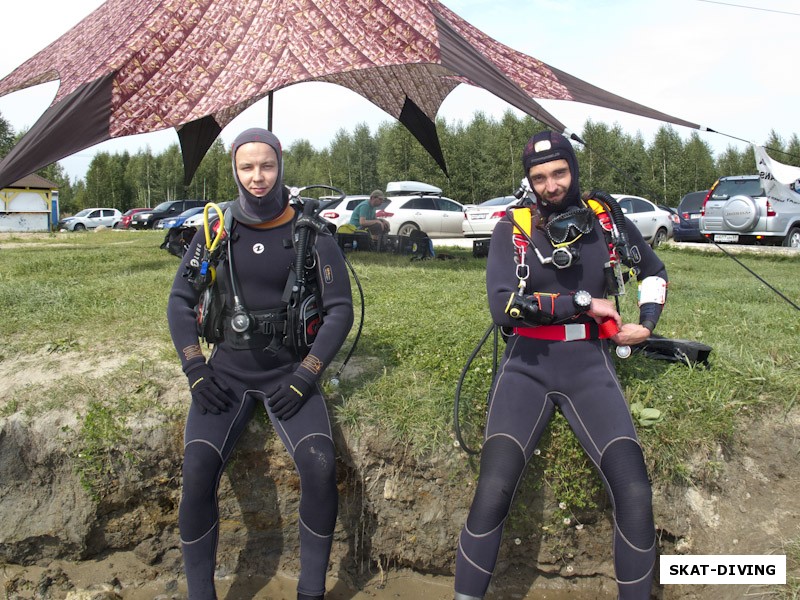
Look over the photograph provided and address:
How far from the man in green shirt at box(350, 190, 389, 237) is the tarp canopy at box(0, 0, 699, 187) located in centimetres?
482

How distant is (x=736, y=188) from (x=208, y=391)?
14441 mm

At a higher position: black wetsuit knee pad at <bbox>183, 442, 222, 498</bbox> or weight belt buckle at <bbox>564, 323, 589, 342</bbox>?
weight belt buckle at <bbox>564, 323, 589, 342</bbox>

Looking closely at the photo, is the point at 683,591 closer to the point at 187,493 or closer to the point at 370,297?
the point at 187,493

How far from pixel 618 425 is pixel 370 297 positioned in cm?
357

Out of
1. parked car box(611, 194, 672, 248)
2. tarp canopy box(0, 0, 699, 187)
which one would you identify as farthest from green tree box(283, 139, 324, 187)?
tarp canopy box(0, 0, 699, 187)

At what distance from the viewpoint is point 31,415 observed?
333 cm

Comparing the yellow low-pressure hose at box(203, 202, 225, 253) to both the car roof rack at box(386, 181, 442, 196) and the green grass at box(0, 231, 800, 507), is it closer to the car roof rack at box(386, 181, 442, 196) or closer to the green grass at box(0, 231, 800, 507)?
the green grass at box(0, 231, 800, 507)

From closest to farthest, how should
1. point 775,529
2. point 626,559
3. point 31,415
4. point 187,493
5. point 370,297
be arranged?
point 626,559 → point 187,493 → point 775,529 → point 31,415 → point 370,297

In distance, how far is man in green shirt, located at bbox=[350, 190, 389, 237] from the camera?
11469mm

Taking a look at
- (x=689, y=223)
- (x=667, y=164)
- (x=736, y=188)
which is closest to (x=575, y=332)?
(x=736, y=188)

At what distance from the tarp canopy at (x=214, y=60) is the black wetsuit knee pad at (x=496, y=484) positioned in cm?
428

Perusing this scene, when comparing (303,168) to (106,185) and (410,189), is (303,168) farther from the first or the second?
(410,189)

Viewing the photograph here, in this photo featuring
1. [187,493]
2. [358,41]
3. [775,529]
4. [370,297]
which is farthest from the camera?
[358,41]

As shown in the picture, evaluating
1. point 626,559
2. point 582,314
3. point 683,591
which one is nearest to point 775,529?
point 683,591
